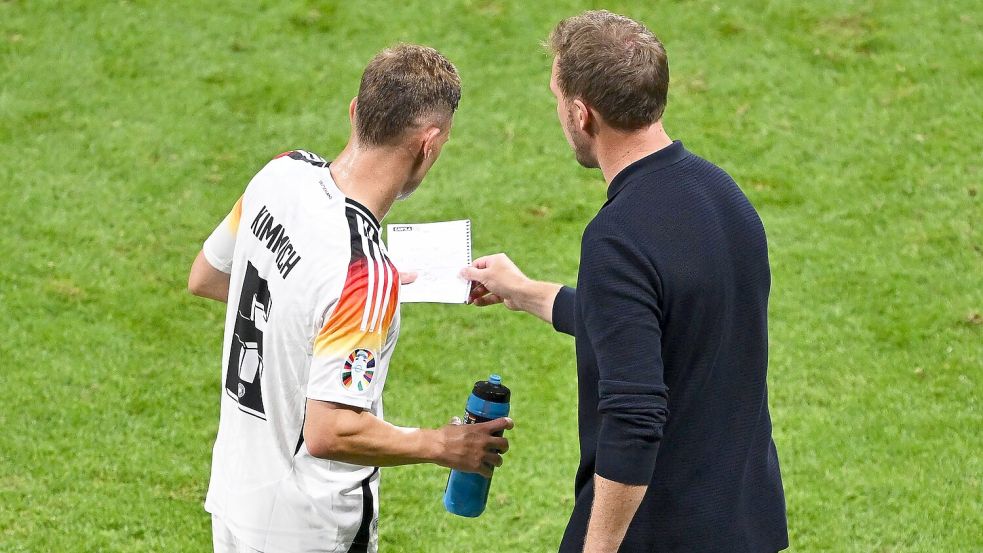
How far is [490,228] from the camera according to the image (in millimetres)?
7508

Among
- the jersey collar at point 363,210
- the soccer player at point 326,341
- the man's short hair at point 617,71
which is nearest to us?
the man's short hair at point 617,71

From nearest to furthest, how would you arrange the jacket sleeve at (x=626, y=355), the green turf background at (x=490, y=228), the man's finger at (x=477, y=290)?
the jacket sleeve at (x=626, y=355) < the man's finger at (x=477, y=290) < the green turf background at (x=490, y=228)

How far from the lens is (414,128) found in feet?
11.0

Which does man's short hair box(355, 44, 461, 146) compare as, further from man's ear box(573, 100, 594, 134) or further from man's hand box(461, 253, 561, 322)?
man's hand box(461, 253, 561, 322)

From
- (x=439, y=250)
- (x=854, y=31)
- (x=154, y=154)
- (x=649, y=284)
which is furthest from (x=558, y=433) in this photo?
(x=854, y=31)

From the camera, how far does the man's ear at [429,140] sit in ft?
11.1

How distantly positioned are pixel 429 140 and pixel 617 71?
646mm

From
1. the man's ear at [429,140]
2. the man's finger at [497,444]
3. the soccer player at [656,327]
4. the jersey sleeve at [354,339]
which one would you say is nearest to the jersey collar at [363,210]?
the jersey sleeve at [354,339]

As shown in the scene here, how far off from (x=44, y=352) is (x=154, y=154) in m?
2.13

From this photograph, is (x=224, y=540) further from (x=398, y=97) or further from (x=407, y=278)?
(x=398, y=97)

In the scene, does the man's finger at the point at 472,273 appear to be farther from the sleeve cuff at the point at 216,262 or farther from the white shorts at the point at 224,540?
the white shorts at the point at 224,540

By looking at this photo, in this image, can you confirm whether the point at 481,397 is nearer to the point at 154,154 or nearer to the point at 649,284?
the point at 649,284

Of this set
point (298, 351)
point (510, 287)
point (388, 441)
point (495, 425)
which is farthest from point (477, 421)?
point (298, 351)

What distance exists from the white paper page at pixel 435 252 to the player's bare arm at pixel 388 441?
23.8 inches
